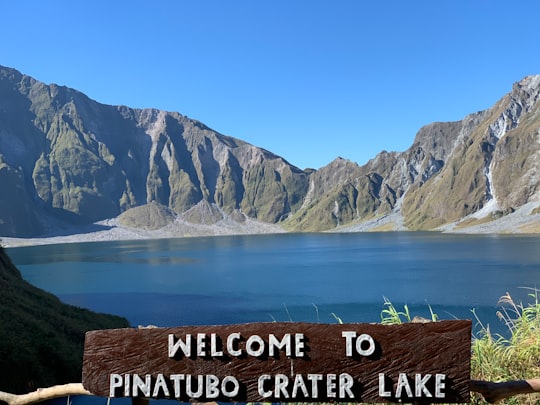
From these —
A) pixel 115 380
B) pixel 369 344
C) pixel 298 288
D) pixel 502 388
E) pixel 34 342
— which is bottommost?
pixel 34 342

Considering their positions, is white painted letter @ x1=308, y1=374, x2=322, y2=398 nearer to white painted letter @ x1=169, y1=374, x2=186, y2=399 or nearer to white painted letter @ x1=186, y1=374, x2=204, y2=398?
white painted letter @ x1=186, y1=374, x2=204, y2=398

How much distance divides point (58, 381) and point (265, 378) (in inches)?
981

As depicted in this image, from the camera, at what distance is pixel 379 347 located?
3.98 meters

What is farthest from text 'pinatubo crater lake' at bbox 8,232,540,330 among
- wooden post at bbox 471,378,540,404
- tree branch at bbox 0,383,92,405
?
wooden post at bbox 471,378,540,404

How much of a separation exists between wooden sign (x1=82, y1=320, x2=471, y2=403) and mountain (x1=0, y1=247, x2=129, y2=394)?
66.6ft

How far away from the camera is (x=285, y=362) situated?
4.06 metres

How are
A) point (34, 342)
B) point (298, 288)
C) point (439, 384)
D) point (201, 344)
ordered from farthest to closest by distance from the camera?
point (298, 288), point (34, 342), point (201, 344), point (439, 384)

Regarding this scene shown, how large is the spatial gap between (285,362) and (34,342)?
26.6 meters

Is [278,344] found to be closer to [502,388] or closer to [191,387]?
[191,387]

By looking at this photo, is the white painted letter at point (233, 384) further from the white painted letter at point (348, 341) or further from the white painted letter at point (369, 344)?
the white painted letter at point (369, 344)

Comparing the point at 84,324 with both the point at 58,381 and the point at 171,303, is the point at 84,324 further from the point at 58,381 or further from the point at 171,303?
the point at 171,303

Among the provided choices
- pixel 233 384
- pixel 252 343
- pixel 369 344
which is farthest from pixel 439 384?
pixel 233 384

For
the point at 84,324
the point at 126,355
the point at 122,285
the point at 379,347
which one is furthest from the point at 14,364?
the point at 122,285

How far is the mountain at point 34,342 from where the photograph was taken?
22234 mm
